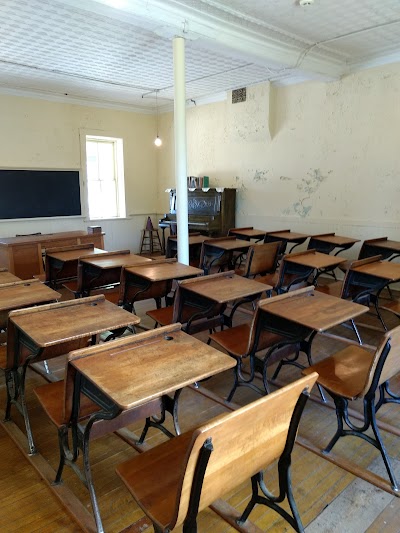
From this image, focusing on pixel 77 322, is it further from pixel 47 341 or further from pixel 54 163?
pixel 54 163

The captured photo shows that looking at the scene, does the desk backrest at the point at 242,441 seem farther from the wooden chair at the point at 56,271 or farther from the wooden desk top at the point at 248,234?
the wooden desk top at the point at 248,234

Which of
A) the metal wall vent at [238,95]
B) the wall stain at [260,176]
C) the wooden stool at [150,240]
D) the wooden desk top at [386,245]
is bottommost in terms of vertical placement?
the wooden stool at [150,240]

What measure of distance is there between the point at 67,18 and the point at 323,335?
3.92 metres

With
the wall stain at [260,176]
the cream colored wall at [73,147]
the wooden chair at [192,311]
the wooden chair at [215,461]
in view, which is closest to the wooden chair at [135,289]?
the wooden chair at [192,311]

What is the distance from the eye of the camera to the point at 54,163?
6.77 meters

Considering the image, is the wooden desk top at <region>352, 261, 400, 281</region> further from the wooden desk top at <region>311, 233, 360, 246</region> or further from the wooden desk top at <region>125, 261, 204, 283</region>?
the wooden desk top at <region>125, 261, 204, 283</region>

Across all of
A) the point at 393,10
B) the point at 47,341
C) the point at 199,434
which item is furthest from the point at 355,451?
the point at 393,10

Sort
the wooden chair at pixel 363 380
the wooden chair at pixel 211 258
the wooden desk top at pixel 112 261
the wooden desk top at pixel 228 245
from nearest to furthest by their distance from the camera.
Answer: the wooden chair at pixel 363 380 → the wooden desk top at pixel 112 261 → the wooden desk top at pixel 228 245 → the wooden chair at pixel 211 258

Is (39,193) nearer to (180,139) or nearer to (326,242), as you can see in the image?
(180,139)

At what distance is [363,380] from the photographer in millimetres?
1887

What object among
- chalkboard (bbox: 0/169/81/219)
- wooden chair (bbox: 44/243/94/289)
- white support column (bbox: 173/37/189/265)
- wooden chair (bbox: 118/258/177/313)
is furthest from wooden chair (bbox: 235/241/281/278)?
chalkboard (bbox: 0/169/81/219)

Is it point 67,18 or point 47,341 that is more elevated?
point 67,18

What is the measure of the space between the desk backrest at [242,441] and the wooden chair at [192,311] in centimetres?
129

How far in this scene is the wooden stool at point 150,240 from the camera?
8164 mm
